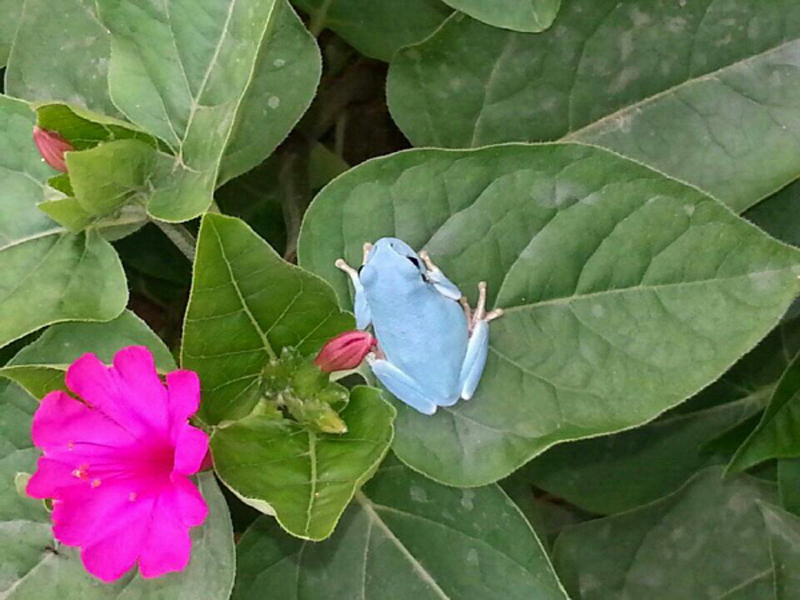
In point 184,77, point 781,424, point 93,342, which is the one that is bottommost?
point 781,424

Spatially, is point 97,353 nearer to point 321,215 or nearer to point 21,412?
point 21,412

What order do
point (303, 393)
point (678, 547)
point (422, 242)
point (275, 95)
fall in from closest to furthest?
point (303, 393) → point (422, 242) → point (275, 95) → point (678, 547)

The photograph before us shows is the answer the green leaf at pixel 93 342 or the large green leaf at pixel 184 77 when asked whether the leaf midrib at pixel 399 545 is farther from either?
the large green leaf at pixel 184 77

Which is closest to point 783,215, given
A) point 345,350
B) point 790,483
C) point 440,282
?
point 790,483

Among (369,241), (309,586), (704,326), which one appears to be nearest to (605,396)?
(704,326)

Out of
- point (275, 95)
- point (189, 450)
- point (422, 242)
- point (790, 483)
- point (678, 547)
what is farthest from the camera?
point (678, 547)

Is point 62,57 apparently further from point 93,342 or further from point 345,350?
point 345,350

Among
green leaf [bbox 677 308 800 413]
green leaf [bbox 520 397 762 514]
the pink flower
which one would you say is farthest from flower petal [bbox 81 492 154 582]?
green leaf [bbox 677 308 800 413]
